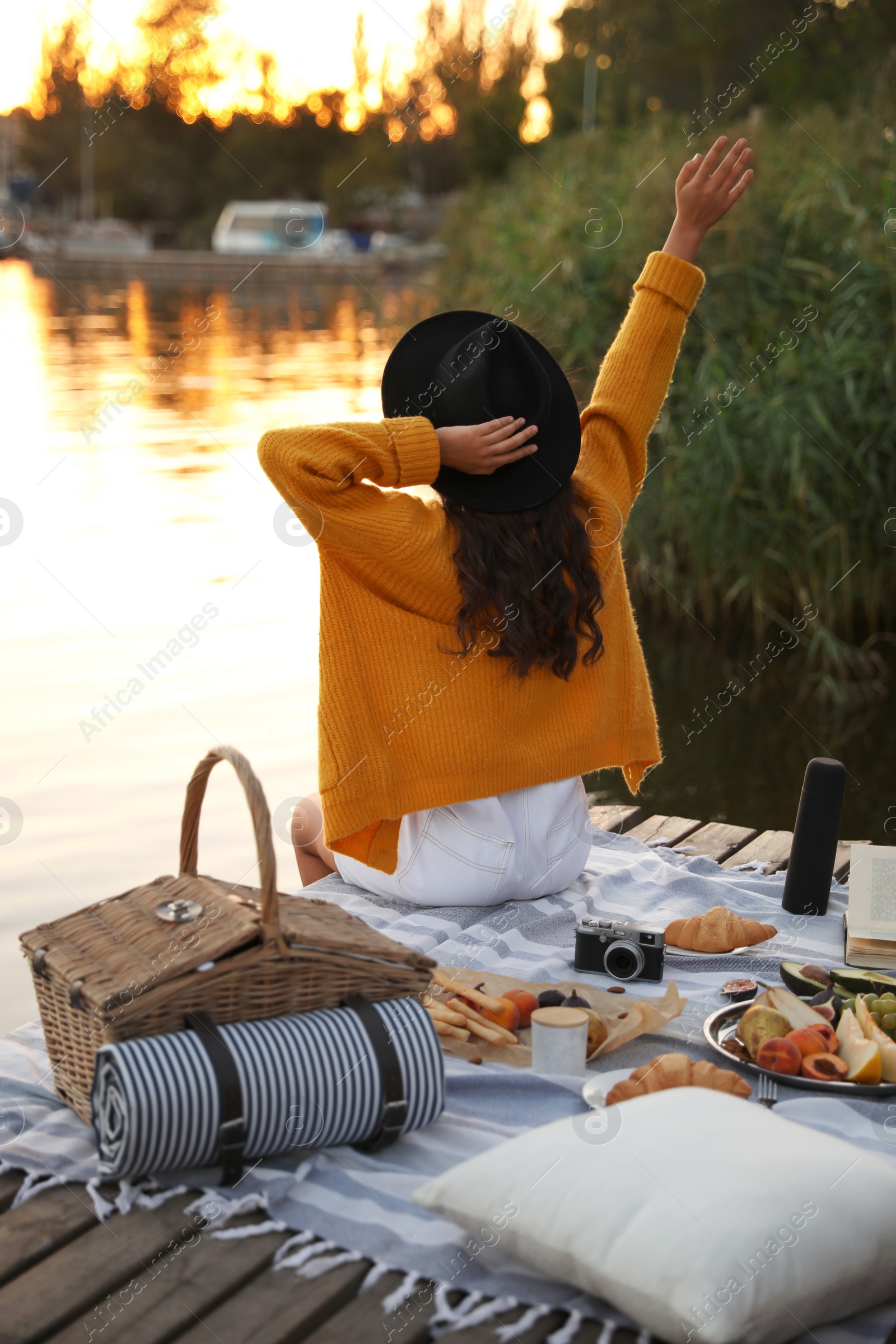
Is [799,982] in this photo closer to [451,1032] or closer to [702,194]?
[451,1032]

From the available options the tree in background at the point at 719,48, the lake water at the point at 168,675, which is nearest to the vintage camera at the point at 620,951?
the lake water at the point at 168,675

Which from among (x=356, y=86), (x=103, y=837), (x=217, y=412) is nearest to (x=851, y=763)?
(x=103, y=837)

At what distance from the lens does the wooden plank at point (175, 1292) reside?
1521 millimetres

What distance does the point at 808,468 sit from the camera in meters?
5.56

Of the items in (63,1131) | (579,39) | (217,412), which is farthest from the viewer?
(579,39)

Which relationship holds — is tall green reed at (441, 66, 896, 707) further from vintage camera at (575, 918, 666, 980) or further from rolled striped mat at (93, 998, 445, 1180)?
rolled striped mat at (93, 998, 445, 1180)

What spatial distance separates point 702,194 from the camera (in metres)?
2.84

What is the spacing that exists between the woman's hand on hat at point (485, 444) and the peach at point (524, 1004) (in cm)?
100

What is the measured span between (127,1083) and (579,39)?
24.5m

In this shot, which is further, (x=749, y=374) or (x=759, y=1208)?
(x=749, y=374)

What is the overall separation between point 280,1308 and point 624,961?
107 cm

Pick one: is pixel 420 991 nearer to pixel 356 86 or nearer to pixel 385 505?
pixel 385 505

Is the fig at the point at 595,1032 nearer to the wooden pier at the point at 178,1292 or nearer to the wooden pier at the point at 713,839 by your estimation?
the wooden pier at the point at 178,1292

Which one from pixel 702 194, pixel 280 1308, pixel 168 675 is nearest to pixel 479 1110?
pixel 280 1308
